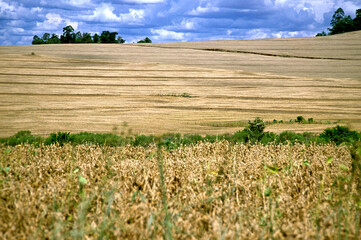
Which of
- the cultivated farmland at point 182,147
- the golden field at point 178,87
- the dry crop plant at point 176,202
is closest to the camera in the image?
the dry crop plant at point 176,202

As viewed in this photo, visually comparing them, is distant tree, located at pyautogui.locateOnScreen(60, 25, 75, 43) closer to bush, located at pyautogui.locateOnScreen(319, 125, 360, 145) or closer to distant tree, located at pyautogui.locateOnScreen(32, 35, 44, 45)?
distant tree, located at pyautogui.locateOnScreen(32, 35, 44, 45)

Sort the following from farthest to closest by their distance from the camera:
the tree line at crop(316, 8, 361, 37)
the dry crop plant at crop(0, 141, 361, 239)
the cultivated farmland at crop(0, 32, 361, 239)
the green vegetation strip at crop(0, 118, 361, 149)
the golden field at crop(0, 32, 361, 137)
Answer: the tree line at crop(316, 8, 361, 37)
the golden field at crop(0, 32, 361, 137)
the green vegetation strip at crop(0, 118, 361, 149)
the cultivated farmland at crop(0, 32, 361, 239)
the dry crop plant at crop(0, 141, 361, 239)

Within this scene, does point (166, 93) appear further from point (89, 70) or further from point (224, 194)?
point (224, 194)

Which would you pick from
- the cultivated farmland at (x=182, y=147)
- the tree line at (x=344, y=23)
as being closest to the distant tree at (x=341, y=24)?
the tree line at (x=344, y=23)

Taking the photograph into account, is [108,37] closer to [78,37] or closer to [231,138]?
[78,37]

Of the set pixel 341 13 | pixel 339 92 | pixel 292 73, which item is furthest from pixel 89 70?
pixel 341 13

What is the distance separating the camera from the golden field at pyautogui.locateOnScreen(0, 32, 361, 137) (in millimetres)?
11328

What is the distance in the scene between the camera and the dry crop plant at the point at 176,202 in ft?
6.51

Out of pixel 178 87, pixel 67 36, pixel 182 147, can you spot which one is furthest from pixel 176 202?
pixel 67 36

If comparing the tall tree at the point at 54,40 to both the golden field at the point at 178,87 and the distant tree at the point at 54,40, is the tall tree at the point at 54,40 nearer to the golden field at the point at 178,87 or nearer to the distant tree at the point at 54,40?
the distant tree at the point at 54,40

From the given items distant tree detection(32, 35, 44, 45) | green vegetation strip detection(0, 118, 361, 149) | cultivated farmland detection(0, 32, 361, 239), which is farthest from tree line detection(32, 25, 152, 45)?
green vegetation strip detection(0, 118, 361, 149)

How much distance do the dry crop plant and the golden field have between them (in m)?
3.85

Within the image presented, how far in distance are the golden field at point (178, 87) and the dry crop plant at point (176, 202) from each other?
385 cm

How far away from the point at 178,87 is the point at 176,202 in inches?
566
